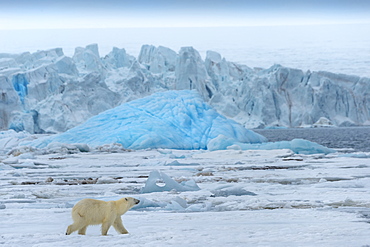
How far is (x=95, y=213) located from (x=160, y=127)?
1571 centimetres

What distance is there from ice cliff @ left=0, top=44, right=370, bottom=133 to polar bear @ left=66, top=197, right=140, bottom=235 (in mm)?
35946

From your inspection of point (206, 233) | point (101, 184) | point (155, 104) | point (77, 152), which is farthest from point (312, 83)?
point (206, 233)

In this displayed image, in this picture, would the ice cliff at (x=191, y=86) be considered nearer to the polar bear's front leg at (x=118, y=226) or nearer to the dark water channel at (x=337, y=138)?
the dark water channel at (x=337, y=138)

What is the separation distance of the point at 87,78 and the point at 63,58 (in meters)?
6.53

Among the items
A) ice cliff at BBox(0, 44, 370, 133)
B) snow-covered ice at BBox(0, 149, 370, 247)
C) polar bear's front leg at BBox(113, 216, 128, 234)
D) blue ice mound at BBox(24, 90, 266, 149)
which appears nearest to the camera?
snow-covered ice at BBox(0, 149, 370, 247)

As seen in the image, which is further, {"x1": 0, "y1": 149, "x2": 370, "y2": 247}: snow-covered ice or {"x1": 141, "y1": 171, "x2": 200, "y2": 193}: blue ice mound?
{"x1": 141, "y1": 171, "x2": 200, "y2": 193}: blue ice mound

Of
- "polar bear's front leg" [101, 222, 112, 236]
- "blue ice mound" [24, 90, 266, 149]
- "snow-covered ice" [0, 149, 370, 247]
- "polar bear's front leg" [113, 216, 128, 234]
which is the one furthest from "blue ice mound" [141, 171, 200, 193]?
"blue ice mound" [24, 90, 266, 149]

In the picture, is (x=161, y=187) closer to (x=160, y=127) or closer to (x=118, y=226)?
(x=118, y=226)

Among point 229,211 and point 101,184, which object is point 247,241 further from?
point 101,184

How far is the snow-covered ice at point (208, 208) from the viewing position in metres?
3.68

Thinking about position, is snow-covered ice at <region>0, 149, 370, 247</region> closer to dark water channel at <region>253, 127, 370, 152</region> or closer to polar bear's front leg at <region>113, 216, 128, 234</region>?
polar bear's front leg at <region>113, 216, 128, 234</region>

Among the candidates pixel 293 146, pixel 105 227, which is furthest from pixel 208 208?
pixel 293 146

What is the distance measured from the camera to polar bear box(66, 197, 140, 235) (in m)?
3.56

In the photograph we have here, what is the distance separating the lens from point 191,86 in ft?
164
